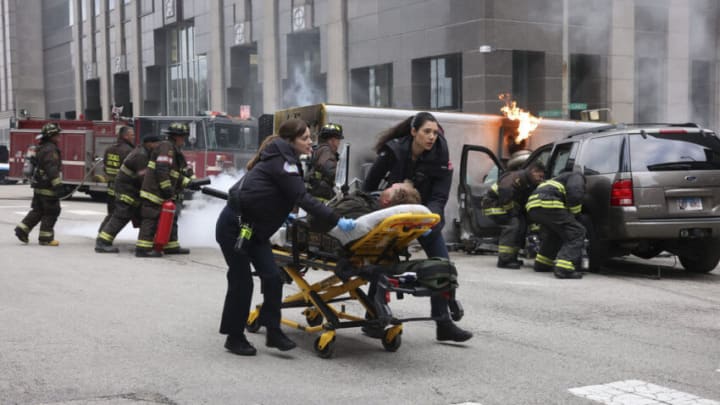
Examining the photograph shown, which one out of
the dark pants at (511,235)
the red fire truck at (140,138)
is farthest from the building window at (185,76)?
the dark pants at (511,235)

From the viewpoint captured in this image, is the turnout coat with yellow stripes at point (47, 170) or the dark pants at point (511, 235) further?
the turnout coat with yellow stripes at point (47, 170)

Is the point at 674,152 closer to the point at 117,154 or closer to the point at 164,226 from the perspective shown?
the point at 164,226

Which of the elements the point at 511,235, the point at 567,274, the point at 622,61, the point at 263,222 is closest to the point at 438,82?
the point at 622,61

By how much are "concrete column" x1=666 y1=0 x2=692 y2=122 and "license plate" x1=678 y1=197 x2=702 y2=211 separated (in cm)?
1504

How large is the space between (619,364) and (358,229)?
1915mm

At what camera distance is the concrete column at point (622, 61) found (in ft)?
80.9

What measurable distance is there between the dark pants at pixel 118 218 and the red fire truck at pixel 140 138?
608 centimetres

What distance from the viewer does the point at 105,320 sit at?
732 cm

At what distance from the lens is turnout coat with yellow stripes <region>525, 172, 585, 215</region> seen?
10094mm

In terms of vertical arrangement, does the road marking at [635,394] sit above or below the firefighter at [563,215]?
below

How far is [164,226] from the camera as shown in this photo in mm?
11961

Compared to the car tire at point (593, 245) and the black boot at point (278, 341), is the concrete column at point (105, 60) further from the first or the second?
the black boot at point (278, 341)

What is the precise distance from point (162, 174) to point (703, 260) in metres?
6.77

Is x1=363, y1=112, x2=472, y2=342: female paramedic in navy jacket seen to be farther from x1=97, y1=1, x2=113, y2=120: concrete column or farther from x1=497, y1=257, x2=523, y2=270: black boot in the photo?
x1=97, y1=1, x2=113, y2=120: concrete column
